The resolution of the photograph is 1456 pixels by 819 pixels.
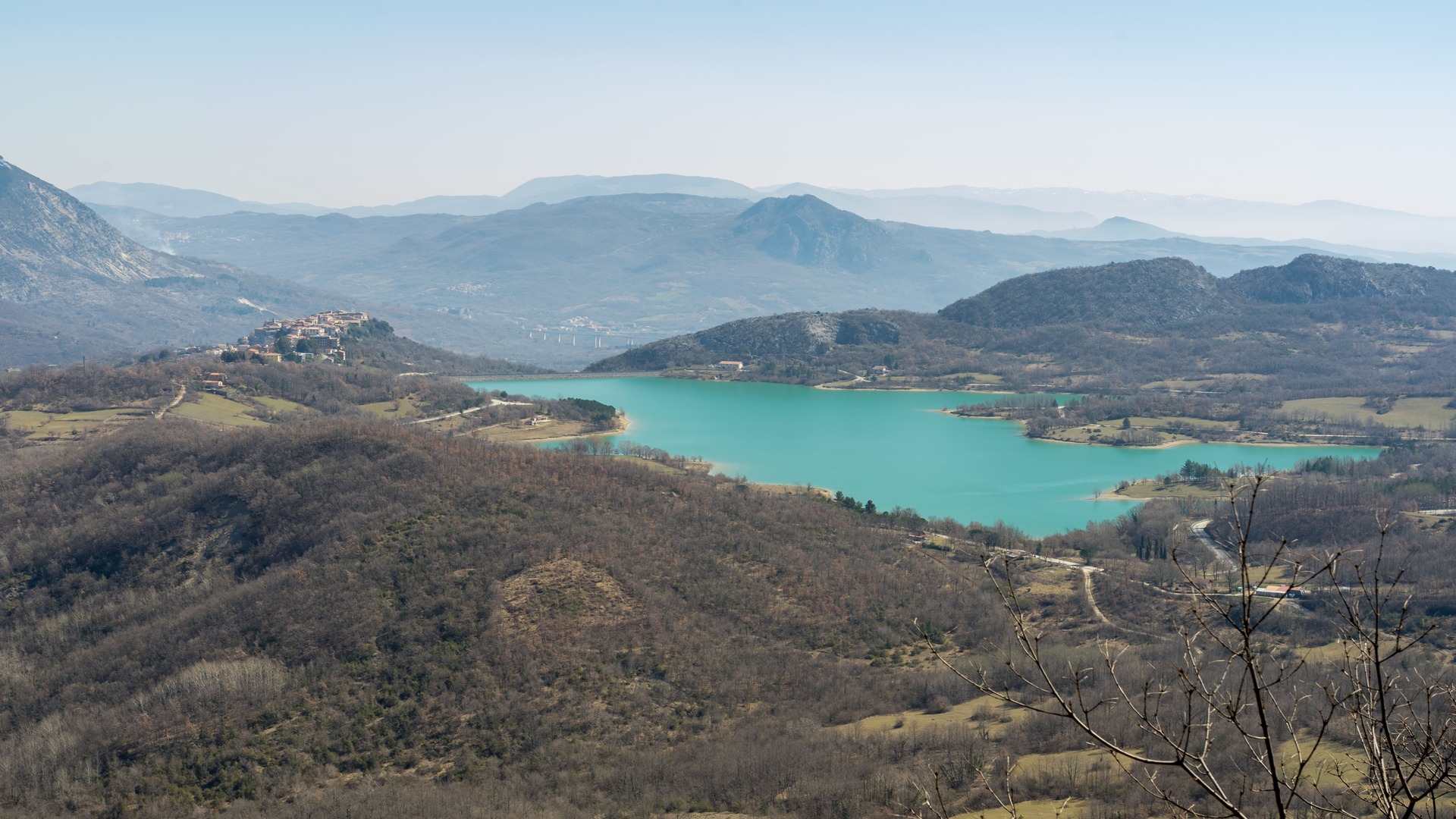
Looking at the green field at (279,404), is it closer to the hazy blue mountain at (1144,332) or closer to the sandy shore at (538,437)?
the sandy shore at (538,437)

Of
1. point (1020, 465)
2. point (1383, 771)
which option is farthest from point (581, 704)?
point (1020, 465)

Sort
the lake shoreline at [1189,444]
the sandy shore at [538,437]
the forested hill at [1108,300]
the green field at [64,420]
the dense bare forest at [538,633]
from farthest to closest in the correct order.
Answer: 1. the forested hill at [1108,300]
2. the lake shoreline at [1189,444]
3. the sandy shore at [538,437]
4. the green field at [64,420]
5. the dense bare forest at [538,633]

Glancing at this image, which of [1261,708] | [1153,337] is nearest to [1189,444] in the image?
[1153,337]

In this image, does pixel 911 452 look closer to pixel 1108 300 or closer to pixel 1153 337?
pixel 1153 337

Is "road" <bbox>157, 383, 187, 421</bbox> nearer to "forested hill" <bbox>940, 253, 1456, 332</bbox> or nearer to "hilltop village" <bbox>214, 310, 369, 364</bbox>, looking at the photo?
"hilltop village" <bbox>214, 310, 369, 364</bbox>

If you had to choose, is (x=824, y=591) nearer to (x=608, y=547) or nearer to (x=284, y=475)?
(x=608, y=547)

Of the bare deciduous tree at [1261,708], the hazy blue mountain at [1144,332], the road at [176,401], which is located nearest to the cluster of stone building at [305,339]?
the road at [176,401]
